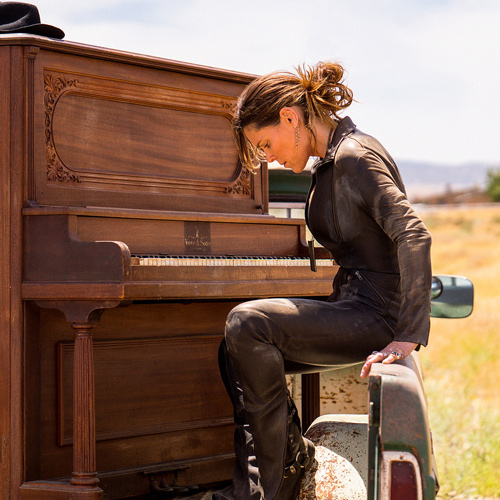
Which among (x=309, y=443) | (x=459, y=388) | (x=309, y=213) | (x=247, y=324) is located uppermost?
(x=309, y=213)

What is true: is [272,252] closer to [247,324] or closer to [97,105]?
[97,105]

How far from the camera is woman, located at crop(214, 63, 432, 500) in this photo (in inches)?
110

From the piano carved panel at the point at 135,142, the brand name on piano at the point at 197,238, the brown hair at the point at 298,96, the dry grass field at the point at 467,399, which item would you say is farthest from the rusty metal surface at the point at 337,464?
the dry grass field at the point at 467,399

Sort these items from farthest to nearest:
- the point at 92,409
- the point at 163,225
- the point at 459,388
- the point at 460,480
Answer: the point at 459,388 < the point at 460,480 < the point at 163,225 < the point at 92,409

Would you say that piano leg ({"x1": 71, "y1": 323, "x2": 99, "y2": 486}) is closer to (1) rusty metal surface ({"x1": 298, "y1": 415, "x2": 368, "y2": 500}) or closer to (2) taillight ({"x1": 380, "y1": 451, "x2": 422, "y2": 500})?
(1) rusty metal surface ({"x1": 298, "y1": 415, "x2": 368, "y2": 500})

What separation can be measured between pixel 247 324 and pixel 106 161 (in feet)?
5.41

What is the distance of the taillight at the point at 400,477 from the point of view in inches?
97.0

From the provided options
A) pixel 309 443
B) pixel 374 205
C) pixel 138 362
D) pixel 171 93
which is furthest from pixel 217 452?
pixel 374 205

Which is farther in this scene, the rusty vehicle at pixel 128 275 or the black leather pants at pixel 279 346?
the rusty vehicle at pixel 128 275

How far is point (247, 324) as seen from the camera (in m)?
2.83

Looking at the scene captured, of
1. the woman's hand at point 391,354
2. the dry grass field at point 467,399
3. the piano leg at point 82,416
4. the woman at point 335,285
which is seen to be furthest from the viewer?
the dry grass field at point 467,399

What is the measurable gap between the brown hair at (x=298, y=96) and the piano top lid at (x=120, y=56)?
113 centimetres

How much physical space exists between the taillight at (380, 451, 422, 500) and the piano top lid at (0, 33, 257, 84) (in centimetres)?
241

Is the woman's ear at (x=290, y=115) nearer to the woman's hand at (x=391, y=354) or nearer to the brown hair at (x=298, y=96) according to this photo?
the brown hair at (x=298, y=96)
